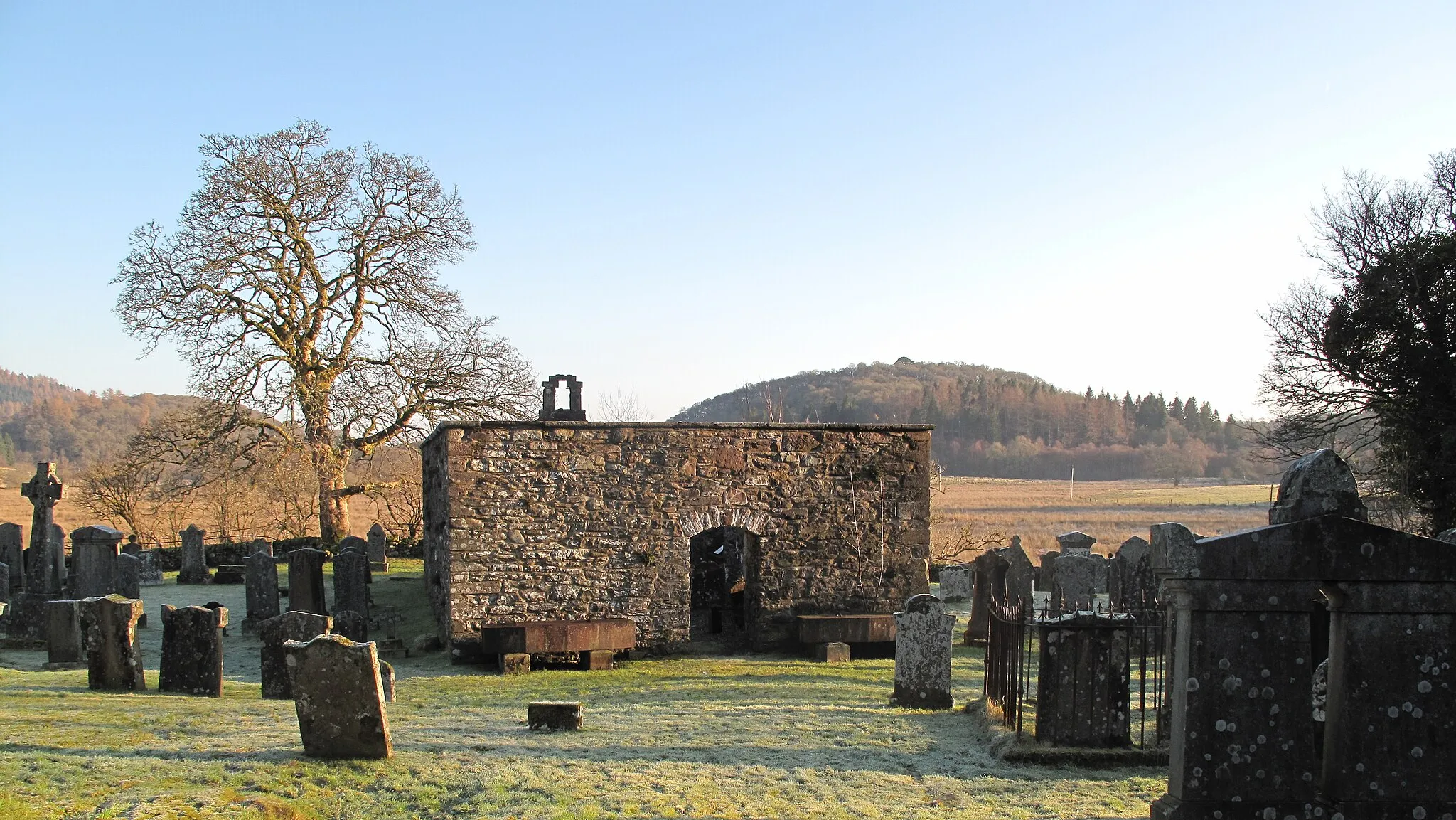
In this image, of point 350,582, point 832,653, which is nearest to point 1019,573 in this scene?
point 832,653

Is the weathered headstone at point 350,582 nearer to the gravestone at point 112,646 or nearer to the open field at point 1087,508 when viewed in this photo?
the gravestone at point 112,646

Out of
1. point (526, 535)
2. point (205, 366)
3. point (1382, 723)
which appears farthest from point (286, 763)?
point (205, 366)

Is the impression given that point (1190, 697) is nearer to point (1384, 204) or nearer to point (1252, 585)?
point (1252, 585)

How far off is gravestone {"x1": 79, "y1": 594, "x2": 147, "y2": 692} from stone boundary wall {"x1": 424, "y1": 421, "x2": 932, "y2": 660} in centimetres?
491

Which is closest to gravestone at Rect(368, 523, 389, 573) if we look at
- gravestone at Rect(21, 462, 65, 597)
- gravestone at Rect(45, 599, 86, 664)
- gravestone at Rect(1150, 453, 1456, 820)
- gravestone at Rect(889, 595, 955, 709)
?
Answer: gravestone at Rect(21, 462, 65, 597)

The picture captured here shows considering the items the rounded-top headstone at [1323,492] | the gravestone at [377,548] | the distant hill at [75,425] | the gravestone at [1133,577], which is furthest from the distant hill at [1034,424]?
the rounded-top headstone at [1323,492]

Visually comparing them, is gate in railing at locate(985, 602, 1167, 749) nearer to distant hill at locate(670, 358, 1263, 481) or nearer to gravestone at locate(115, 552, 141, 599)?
gravestone at locate(115, 552, 141, 599)

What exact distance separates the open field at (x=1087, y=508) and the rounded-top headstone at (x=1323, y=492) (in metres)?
27.0

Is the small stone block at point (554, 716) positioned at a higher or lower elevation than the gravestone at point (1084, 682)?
lower

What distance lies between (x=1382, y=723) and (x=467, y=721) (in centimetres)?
763

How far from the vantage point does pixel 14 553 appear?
21578 mm

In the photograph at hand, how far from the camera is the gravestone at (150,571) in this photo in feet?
78.9

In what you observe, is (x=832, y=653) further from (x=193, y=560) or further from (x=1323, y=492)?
(x=193, y=560)

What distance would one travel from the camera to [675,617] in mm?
16484
